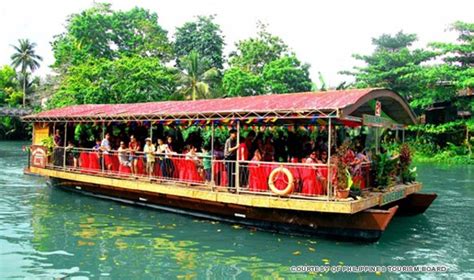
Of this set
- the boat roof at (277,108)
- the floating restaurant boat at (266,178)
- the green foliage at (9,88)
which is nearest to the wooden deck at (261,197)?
the floating restaurant boat at (266,178)

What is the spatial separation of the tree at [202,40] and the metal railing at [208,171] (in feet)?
102

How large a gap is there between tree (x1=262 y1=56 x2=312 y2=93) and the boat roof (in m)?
22.7

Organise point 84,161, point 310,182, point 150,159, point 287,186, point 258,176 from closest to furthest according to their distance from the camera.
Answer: point 310,182
point 287,186
point 258,176
point 150,159
point 84,161

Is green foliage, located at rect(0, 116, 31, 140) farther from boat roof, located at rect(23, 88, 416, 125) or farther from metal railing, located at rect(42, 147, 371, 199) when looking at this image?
boat roof, located at rect(23, 88, 416, 125)

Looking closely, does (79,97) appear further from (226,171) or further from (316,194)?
(316,194)

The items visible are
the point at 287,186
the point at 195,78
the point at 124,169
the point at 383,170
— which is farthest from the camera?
the point at 195,78

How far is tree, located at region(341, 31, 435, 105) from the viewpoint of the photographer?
33719 mm

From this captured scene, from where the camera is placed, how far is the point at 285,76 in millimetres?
37344

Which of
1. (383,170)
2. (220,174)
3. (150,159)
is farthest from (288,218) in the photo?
(150,159)

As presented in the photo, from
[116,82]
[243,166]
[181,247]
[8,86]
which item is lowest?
[181,247]

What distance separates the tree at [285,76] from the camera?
121 feet

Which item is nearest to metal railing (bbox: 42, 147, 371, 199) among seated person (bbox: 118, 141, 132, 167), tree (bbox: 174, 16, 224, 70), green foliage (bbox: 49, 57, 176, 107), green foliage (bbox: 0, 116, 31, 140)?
seated person (bbox: 118, 141, 132, 167)

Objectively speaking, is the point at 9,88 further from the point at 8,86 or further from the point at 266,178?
the point at 266,178

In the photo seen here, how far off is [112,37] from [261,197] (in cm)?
3418
